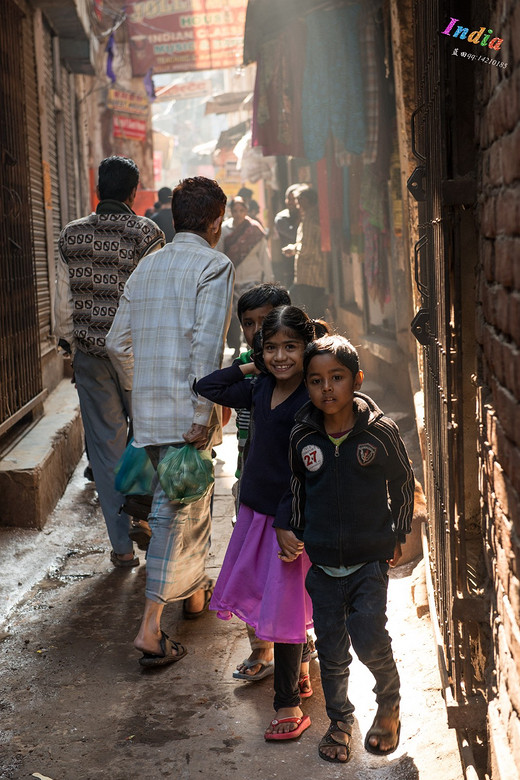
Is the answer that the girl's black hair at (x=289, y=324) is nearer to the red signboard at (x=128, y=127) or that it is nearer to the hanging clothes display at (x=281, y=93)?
the hanging clothes display at (x=281, y=93)

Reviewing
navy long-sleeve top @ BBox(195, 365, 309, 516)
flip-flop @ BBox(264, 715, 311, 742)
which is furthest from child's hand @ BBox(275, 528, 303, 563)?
flip-flop @ BBox(264, 715, 311, 742)

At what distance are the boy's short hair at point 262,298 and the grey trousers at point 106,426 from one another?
5.01 ft

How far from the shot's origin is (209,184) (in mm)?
3951

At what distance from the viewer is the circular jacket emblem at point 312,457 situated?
116 inches

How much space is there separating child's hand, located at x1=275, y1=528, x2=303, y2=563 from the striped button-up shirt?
82 cm

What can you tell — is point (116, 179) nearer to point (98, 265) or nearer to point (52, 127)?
point (98, 265)

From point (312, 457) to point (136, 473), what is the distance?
155cm

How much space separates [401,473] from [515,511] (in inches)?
41.1

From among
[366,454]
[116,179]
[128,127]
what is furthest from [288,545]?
[128,127]

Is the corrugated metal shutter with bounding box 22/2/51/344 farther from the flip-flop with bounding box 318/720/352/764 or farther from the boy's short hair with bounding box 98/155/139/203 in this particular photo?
the flip-flop with bounding box 318/720/352/764

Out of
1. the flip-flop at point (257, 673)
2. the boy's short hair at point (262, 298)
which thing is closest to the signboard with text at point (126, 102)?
the boy's short hair at point (262, 298)

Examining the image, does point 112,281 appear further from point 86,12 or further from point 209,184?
point 86,12

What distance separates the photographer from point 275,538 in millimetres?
3277

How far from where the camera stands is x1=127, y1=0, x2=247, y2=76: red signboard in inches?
661
